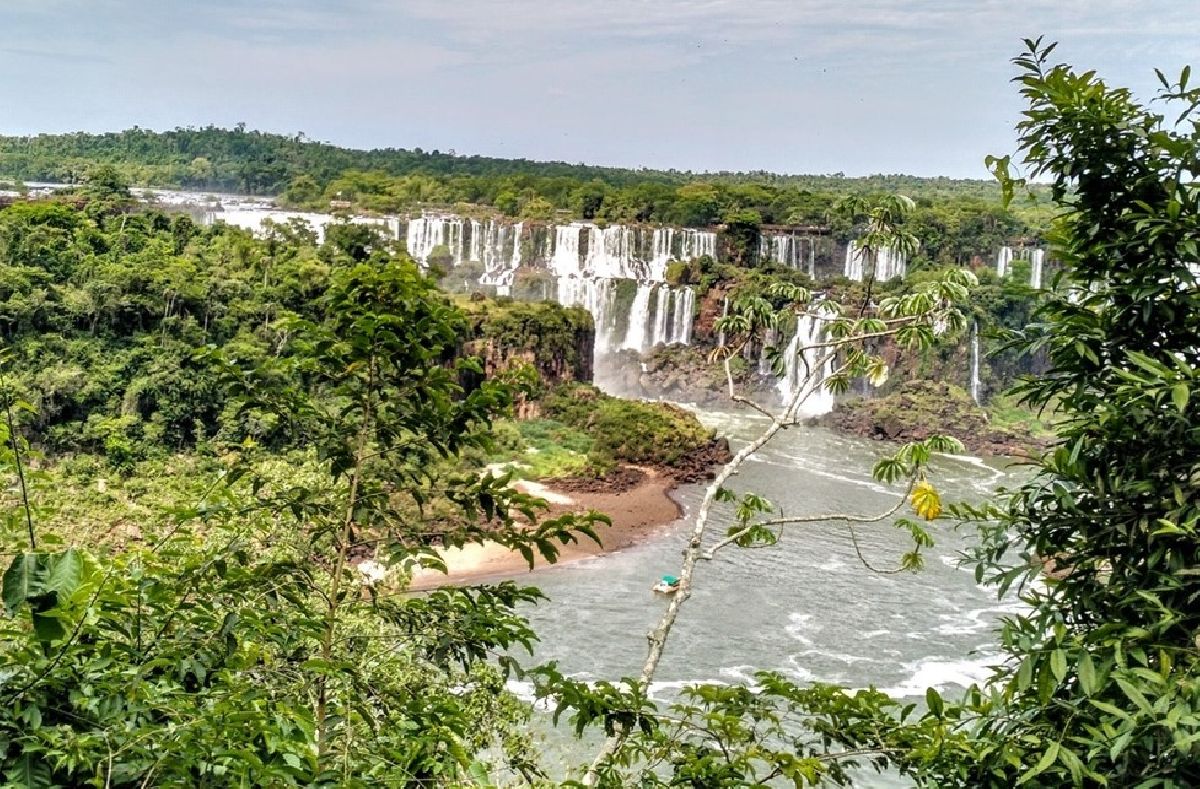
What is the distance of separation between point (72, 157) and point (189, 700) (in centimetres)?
7378

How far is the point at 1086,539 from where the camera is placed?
9.04 ft

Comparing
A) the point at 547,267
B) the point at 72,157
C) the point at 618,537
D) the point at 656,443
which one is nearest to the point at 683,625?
the point at 618,537

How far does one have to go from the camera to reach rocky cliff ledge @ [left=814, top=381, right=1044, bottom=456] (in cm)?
3569

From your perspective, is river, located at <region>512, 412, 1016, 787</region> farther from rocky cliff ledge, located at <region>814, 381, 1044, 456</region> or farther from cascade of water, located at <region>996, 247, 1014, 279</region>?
cascade of water, located at <region>996, 247, 1014, 279</region>

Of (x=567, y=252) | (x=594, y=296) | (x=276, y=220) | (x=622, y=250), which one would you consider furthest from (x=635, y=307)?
(x=276, y=220)

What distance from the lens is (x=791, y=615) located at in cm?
1853

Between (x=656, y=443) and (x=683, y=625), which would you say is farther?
(x=656, y=443)

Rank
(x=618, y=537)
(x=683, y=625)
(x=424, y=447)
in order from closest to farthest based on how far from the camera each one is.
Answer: (x=424, y=447) → (x=683, y=625) → (x=618, y=537)

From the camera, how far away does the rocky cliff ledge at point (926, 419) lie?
35688 mm

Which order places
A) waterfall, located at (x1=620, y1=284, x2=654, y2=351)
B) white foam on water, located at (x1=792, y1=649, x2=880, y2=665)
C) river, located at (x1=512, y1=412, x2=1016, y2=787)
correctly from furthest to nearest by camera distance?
waterfall, located at (x1=620, y1=284, x2=654, y2=351) < white foam on water, located at (x1=792, y1=649, x2=880, y2=665) < river, located at (x1=512, y1=412, x2=1016, y2=787)

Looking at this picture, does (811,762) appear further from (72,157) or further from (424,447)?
(72,157)

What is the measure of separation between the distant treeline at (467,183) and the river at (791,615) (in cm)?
930

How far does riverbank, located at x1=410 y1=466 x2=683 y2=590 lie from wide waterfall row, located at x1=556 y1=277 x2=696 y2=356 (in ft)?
43.6

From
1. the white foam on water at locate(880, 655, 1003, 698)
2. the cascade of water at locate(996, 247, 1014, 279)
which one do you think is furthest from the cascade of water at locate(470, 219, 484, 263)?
the white foam on water at locate(880, 655, 1003, 698)
